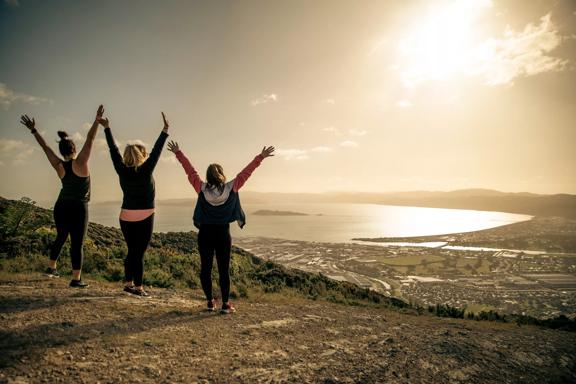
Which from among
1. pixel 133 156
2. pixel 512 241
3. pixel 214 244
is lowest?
pixel 512 241

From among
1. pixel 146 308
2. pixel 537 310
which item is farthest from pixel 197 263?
pixel 537 310

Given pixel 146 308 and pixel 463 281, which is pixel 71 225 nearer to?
pixel 146 308

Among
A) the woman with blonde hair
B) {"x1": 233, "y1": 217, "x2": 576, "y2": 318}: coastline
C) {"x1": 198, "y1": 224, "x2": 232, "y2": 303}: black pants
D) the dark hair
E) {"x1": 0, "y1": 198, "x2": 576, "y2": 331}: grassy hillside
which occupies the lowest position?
{"x1": 233, "y1": 217, "x2": 576, "y2": 318}: coastline

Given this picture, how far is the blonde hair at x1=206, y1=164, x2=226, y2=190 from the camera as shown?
213 inches

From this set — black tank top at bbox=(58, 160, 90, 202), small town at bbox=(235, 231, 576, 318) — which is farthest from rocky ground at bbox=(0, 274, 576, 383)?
small town at bbox=(235, 231, 576, 318)

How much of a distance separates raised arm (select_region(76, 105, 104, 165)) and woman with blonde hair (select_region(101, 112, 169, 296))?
0.13m

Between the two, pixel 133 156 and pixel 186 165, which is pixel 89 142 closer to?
pixel 133 156

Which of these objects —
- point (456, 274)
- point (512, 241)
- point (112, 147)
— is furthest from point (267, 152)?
point (512, 241)

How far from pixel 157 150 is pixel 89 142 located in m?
1.30

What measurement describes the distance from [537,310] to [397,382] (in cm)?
3994

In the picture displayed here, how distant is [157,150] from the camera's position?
18.5 feet

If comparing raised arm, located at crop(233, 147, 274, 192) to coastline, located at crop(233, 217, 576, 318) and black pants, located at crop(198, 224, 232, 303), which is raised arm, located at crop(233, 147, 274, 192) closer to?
black pants, located at crop(198, 224, 232, 303)

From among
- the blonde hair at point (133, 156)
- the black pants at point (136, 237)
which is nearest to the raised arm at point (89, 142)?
the blonde hair at point (133, 156)

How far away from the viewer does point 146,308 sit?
5.61m
